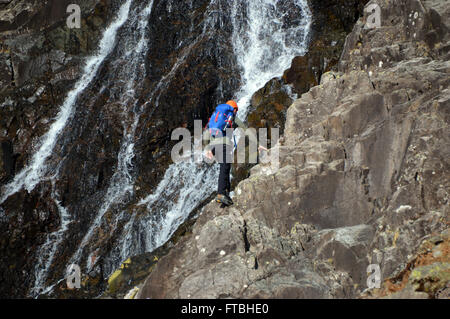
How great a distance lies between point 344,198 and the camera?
8.70m

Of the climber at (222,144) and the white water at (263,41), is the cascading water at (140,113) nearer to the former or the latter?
the white water at (263,41)

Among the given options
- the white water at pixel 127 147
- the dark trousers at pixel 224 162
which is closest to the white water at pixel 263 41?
the white water at pixel 127 147

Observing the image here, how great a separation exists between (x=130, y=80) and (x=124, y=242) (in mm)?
9488

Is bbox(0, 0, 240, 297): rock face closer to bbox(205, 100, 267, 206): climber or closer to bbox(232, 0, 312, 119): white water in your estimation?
bbox(232, 0, 312, 119): white water

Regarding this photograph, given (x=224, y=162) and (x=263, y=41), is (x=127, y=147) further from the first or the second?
(x=224, y=162)

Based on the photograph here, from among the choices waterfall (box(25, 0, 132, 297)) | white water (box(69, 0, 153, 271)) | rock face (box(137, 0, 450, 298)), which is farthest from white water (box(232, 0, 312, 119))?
rock face (box(137, 0, 450, 298))

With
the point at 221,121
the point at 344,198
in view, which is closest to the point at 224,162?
the point at 221,121

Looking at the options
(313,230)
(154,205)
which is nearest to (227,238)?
(313,230)

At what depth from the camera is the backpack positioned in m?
9.13

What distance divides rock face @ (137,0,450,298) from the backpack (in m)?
1.27

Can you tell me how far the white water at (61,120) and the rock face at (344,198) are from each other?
15.1 metres

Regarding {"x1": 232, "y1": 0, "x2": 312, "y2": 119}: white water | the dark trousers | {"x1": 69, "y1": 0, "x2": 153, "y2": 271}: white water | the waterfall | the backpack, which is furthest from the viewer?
{"x1": 232, "y1": 0, "x2": 312, "y2": 119}: white water

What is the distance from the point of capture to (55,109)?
23938mm

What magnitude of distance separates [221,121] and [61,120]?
53.8 feet
